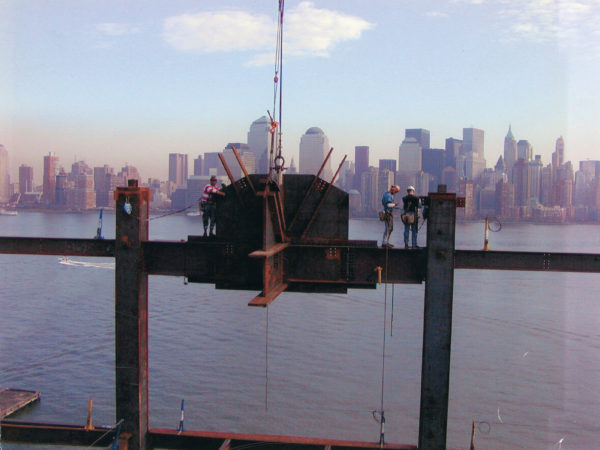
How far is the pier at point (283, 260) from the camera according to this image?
509 inches

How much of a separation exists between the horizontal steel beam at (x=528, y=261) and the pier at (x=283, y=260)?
2 cm

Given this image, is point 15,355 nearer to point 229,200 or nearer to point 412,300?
point 229,200

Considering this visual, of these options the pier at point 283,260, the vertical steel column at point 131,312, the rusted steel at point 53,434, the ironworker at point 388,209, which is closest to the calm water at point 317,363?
the ironworker at point 388,209

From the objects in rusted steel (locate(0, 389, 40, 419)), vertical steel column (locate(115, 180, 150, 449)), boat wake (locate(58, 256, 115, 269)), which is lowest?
rusted steel (locate(0, 389, 40, 419))

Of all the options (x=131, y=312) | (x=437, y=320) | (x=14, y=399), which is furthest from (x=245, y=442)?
(x=14, y=399)

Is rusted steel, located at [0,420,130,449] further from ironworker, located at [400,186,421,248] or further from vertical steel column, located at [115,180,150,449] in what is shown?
ironworker, located at [400,186,421,248]

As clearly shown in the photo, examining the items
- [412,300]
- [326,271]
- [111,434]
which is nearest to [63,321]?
[412,300]

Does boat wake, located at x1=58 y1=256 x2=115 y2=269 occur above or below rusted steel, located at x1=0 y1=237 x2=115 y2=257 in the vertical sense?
below

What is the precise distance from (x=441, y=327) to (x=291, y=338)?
1207 inches

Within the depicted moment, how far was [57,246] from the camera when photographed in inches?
588

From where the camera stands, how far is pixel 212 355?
38.5m

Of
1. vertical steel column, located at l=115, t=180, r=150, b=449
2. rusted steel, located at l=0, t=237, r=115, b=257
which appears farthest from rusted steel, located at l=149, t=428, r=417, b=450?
rusted steel, located at l=0, t=237, r=115, b=257

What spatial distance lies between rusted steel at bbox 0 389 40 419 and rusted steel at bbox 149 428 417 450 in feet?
53.0

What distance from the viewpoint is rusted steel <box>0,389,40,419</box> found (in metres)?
28.0
